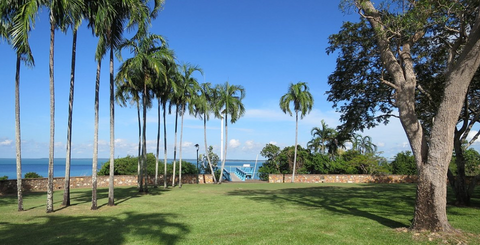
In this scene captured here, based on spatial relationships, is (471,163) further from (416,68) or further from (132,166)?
(132,166)

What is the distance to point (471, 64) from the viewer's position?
23.1ft

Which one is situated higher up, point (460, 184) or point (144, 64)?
point (144, 64)

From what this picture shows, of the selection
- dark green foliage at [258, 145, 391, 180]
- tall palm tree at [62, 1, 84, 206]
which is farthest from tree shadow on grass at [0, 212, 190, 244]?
dark green foliage at [258, 145, 391, 180]

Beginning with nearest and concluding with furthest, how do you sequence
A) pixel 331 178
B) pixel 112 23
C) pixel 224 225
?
1. pixel 224 225
2. pixel 112 23
3. pixel 331 178

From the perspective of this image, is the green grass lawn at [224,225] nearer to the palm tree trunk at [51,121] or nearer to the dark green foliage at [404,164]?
the palm tree trunk at [51,121]

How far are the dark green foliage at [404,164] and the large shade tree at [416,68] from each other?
23538mm

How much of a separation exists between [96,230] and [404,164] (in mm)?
33986

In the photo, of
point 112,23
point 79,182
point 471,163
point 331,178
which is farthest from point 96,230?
point 471,163

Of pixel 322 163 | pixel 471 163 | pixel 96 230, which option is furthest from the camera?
pixel 322 163

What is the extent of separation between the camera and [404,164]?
34.0 metres

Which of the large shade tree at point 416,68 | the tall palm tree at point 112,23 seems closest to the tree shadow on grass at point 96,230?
the tall palm tree at point 112,23

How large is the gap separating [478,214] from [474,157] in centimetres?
2383

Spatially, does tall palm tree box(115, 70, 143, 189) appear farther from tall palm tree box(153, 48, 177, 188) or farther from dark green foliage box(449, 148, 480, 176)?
dark green foliage box(449, 148, 480, 176)

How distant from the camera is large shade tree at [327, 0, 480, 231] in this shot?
23.6ft
